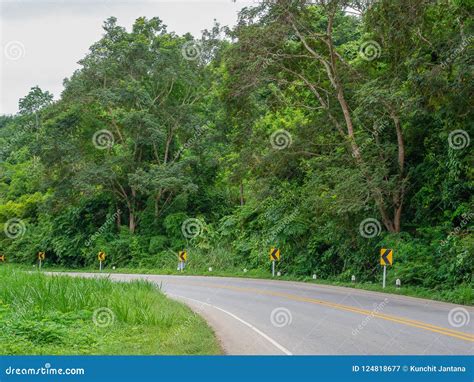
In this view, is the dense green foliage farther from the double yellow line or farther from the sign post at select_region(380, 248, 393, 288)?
the double yellow line

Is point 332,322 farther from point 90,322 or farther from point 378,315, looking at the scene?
point 90,322

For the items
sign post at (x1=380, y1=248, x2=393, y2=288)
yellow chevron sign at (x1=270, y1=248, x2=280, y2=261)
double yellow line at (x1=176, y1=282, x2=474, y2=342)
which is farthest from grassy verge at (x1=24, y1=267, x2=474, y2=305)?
double yellow line at (x1=176, y1=282, x2=474, y2=342)

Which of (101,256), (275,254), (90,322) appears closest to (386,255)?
(275,254)

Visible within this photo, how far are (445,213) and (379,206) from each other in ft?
9.56

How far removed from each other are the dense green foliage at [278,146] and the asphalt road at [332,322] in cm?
394

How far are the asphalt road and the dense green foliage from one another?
3.94 meters

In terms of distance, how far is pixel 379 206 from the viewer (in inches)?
936

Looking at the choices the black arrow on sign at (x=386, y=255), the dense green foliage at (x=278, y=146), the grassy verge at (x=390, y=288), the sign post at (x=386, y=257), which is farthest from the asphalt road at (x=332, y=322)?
the dense green foliage at (x=278, y=146)

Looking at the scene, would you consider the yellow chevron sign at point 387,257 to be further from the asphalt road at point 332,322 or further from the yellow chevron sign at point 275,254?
the yellow chevron sign at point 275,254

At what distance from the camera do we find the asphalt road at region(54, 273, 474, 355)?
9.96 meters

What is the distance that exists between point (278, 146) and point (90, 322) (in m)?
17.0

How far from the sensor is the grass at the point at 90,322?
956 centimetres

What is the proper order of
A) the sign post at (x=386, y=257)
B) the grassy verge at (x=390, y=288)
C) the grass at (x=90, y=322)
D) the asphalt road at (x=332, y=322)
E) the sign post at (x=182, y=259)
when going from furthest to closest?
the sign post at (x=182, y=259) → the sign post at (x=386, y=257) → the grassy verge at (x=390, y=288) → the asphalt road at (x=332, y=322) → the grass at (x=90, y=322)
